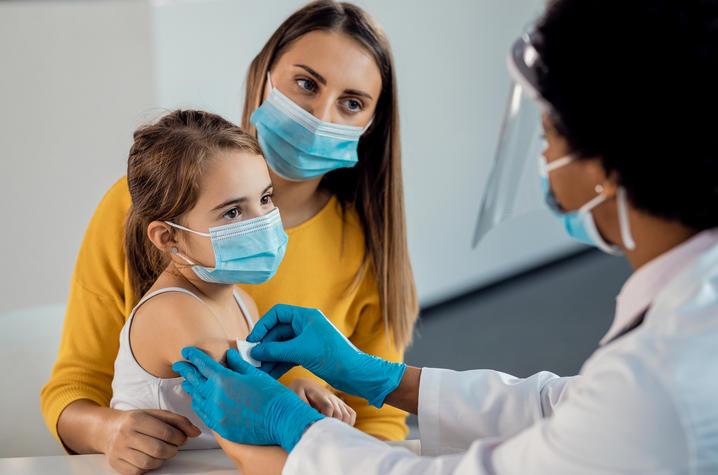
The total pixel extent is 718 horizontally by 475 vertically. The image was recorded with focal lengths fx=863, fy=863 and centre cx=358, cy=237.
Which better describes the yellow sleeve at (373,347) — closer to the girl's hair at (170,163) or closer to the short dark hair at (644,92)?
the girl's hair at (170,163)

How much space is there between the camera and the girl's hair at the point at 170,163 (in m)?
1.53

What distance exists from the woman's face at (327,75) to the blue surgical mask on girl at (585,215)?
688 mm

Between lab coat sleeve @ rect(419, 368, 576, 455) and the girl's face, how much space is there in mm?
463

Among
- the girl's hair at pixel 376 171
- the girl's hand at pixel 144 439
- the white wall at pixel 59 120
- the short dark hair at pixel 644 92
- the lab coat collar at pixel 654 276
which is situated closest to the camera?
the short dark hair at pixel 644 92

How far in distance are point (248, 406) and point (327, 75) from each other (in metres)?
0.77

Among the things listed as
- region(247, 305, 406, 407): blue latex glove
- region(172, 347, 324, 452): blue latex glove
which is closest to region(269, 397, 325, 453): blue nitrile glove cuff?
region(172, 347, 324, 452): blue latex glove

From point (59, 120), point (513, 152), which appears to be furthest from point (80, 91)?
point (513, 152)

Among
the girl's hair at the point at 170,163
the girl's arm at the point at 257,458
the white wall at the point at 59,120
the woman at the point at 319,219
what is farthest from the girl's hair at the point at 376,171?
the white wall at the point at 59,120

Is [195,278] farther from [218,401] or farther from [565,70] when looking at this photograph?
[565,70]

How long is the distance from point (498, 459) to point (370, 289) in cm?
94

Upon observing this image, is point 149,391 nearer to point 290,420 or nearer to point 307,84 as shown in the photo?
point 290,420

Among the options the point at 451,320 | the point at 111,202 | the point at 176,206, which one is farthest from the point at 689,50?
the point at 451,320

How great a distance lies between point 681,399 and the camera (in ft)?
2.97

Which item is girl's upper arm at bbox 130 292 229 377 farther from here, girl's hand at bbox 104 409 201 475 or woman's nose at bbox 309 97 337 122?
woman's nose at bbox 309 97 337 122
